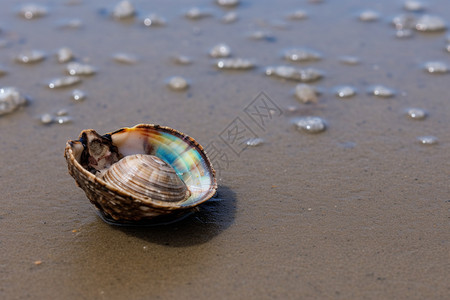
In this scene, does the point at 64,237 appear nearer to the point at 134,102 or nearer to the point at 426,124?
the point at 134,102

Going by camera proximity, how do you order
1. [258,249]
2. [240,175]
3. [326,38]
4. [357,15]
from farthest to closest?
[357,15], [326,38], [240,175], [258,249]

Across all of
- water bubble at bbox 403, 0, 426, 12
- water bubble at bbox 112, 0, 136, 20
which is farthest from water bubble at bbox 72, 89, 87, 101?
water bubble at bbox 403, 0, 426, 12

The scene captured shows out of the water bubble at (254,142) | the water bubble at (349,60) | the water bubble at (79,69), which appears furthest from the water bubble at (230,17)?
the water bubble at (254,142)

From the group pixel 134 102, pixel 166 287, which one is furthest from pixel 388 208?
pixel 134 102

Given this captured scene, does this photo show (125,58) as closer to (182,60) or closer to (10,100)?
(182,60)

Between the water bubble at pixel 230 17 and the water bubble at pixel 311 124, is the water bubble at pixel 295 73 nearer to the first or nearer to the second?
the water bubble at pixel 311 124
